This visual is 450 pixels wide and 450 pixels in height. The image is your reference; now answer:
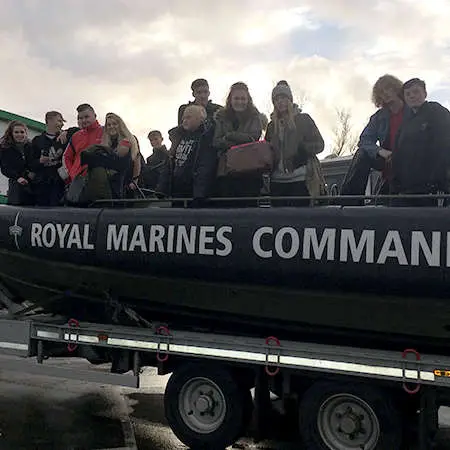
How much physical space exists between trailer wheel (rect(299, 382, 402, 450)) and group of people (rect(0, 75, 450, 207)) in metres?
1.55

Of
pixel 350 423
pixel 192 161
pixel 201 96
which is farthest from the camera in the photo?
pixel 201 96

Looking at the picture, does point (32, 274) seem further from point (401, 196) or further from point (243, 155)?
point (401, 196)

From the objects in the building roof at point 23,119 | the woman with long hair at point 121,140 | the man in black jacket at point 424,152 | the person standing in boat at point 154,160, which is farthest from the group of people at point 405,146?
the building roof at point 23,119

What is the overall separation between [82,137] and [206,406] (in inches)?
116

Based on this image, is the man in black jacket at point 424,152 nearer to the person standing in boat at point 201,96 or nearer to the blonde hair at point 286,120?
the blonde hair at point 286,120

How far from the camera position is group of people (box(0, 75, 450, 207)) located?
4641 mm

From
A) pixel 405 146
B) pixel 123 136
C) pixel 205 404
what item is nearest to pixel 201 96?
pixel 123 136

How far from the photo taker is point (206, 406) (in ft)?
17.3

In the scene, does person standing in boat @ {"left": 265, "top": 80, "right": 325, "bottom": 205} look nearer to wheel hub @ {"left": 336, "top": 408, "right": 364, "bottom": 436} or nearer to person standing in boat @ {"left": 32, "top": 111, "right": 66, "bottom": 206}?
wheel hub @ {"left": 336, "top": 408, "right": 364, "bottom": 436}

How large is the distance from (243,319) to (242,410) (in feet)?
2.46

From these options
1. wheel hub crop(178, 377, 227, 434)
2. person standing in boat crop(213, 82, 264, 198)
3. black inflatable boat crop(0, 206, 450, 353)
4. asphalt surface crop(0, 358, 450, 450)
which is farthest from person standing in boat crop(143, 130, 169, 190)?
wheel hub crop(178, 377, 227, 434)

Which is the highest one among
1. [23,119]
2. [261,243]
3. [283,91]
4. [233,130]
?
[23,119]

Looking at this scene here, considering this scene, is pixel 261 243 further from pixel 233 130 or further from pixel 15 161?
pixel 15 161

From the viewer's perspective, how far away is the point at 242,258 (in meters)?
4.92
